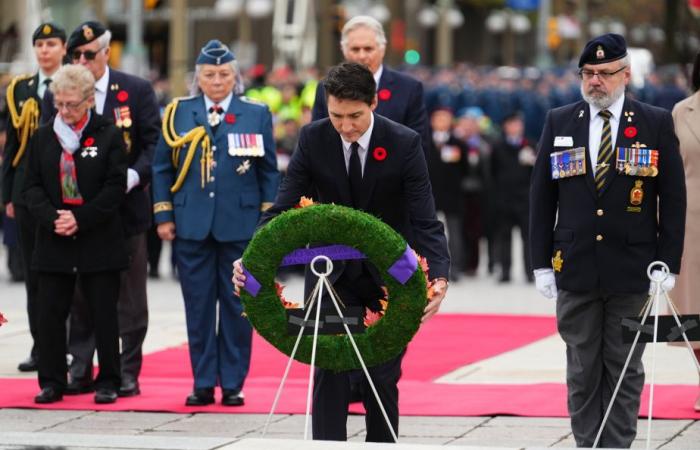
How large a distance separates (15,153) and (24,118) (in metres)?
0.24

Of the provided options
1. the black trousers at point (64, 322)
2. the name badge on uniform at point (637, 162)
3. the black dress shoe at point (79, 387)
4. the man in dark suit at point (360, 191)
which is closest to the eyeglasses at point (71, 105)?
the black trousers at point (64, 322)

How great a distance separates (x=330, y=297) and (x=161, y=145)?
126 inches

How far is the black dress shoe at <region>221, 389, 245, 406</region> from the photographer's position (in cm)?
1057

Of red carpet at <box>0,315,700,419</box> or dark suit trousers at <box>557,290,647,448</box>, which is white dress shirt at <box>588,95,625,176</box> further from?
red carpet at <box>0,315,700,419</box>

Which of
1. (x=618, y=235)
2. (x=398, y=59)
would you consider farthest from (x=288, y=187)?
(x=398, y=59)

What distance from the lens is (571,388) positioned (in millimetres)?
8414

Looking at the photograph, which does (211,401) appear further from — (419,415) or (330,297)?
(330,297)

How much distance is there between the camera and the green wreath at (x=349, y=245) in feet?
24.7

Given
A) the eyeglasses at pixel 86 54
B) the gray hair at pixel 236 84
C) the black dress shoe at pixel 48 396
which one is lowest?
the black dress shoe at pixel 48 396

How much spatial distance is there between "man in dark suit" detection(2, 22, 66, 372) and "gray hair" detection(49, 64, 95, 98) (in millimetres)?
1229

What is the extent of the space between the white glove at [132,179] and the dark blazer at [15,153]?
3.33 ft

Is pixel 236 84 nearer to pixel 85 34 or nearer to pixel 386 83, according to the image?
pixel 386 83

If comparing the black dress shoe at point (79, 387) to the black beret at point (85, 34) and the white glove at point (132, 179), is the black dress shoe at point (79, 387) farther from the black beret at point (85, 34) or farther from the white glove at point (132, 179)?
the black beret at point (85, 34)

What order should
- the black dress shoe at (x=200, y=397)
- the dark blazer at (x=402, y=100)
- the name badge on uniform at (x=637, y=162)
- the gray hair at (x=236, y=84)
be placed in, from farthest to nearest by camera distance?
the dark blazer at (x=402, y=100), the gray hair at (x=236, y=84), the black dress shoe at (x=200, y=397), the name badge on uniform at (x=637, y=162)
